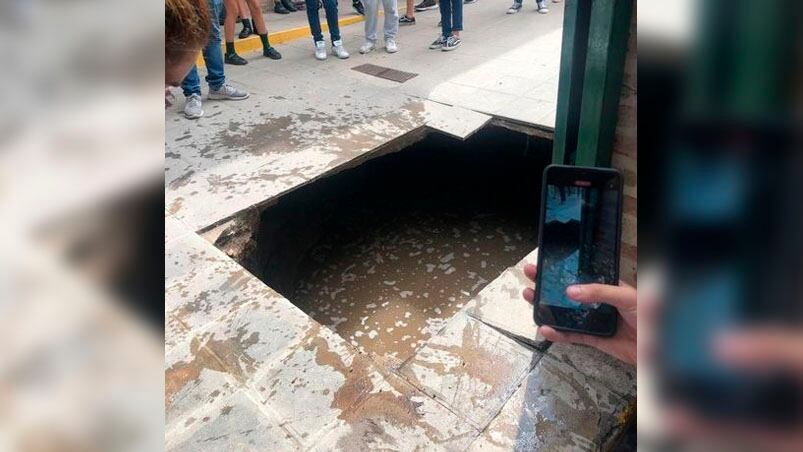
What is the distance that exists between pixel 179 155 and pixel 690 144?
3769mm

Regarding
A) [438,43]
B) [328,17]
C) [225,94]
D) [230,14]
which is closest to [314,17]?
[328,17]

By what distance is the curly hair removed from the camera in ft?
3.44

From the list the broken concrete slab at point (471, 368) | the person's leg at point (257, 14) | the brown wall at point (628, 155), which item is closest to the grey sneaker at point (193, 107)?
the person's leg at point (257, 14)

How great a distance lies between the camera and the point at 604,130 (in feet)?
5.21

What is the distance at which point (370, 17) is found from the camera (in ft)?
20.3

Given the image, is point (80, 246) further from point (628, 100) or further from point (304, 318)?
point (304, 318)

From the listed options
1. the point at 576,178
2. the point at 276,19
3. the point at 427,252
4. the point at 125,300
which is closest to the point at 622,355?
the point at 576,178

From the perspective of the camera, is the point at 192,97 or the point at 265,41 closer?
the point at 192,97

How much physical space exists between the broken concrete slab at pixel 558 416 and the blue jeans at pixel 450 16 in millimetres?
5135

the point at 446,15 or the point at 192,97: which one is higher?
the point at 446,15

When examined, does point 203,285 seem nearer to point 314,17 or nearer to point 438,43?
point 314,17

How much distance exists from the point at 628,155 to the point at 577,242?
34 centimetres

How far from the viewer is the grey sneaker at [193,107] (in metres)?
4.31

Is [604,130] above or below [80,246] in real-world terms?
below
